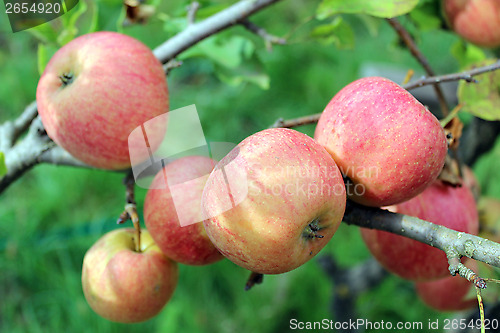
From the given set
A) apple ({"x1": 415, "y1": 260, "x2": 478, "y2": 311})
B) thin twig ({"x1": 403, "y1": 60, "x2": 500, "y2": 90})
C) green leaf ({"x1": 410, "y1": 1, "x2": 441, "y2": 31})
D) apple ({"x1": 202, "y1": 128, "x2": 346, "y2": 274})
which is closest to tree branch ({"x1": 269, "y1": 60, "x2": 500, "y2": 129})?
thin twig ({"x1": 403, "y1": 60, "x2": 500, "y2": 90})

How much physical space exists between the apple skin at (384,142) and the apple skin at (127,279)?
0.29m

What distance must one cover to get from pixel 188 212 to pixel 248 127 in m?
1.90

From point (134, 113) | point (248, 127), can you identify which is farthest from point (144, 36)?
point (134, 113)

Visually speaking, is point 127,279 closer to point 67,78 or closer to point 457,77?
point 67,78

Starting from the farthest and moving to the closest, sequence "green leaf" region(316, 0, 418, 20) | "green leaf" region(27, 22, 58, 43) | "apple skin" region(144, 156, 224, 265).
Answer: "green leaf" region(27, 22, 58, 43) → "green leaf" region(316, 0, 418, 20) → "apple skin" region(144, 156, 224, 265)

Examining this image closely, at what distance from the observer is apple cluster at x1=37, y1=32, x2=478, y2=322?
0.46 meters

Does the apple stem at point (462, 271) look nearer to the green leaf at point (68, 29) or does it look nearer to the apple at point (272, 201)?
the apple at point (272, 201)

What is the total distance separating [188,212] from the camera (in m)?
0.57

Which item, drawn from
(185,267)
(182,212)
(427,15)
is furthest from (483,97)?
(185,267)

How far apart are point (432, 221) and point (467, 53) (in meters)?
0.49

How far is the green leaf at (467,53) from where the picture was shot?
0.95 metres

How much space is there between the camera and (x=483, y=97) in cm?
71

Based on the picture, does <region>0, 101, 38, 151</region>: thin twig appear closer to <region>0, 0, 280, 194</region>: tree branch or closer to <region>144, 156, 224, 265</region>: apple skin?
<region>0, 0, 280, 194</region>: tree branch

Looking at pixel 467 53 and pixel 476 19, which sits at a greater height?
pixel 476 19
